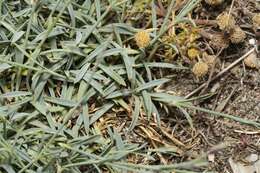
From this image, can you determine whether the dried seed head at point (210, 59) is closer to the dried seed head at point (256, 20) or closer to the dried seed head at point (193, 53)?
the dried seed head at point (193, 53)

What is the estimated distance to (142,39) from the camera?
181cm

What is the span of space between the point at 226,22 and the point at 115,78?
17.3 inches

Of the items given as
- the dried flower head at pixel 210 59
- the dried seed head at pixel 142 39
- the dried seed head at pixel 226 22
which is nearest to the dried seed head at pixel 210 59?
the dried flower head at pixel 210 59

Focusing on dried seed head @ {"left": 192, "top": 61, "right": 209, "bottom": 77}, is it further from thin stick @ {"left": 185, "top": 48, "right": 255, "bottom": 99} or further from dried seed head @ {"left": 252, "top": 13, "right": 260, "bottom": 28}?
dried seed head @ {"left": 252, "top": 13, "right": 260, "bottom": 28}

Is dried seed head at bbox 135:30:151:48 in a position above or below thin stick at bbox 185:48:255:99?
above

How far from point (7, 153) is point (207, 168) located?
2.34 feet

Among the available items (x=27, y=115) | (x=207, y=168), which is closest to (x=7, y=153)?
(x=27, y=115)

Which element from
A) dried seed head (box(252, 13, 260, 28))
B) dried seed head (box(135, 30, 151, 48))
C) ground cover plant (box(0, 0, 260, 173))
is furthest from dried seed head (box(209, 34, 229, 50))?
dried seed head (box(135, 30, 151, 48))

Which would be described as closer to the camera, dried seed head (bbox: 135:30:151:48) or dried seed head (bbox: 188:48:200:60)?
dried seed head (bbox: 135:30:151:48)

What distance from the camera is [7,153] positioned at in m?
1.69

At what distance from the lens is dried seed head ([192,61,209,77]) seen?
1808 mm

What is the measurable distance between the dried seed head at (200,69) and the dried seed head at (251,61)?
220 millimetres

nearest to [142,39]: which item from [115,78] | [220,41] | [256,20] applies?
[115,78]

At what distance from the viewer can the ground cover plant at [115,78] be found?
71.0 inches
